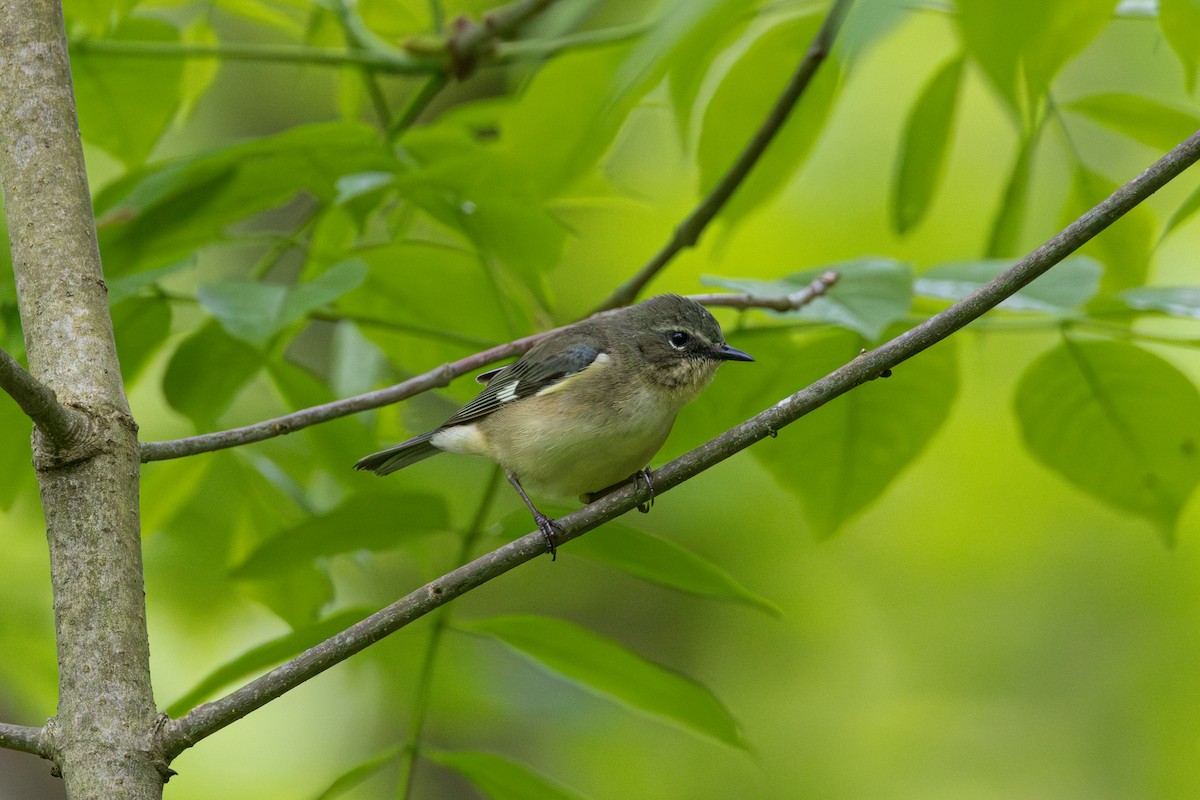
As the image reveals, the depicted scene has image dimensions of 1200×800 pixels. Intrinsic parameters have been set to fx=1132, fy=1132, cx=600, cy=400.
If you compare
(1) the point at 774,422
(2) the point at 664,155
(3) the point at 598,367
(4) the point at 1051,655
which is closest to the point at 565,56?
(3) the point at 598,367

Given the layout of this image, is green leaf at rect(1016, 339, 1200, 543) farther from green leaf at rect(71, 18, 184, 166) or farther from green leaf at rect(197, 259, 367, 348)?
green leaf at rect(71, 18, 184, 166)

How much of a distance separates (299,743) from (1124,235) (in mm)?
5012

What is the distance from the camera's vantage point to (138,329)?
3432mm

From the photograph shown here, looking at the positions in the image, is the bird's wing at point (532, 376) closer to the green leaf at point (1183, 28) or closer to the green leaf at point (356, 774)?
the green leaf at point (356, 774)

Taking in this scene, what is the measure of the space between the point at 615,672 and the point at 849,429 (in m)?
1.04

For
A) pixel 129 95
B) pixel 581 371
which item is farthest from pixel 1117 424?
pixel 129 95

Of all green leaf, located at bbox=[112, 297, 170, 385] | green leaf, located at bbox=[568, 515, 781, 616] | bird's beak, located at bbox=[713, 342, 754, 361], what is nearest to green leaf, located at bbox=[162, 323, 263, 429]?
green leaf, located at bbox=[112, 297, 170, 385]

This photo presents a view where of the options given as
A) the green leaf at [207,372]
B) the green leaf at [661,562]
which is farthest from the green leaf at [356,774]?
the green leaf at [207,372]

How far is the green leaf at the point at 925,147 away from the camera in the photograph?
12.5 feet

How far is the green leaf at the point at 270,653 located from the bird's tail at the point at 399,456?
0.75m

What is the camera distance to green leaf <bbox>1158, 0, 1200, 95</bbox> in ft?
9.49

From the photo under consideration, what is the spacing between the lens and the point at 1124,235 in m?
3.89

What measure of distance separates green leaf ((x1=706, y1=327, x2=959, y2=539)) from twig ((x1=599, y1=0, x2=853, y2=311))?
49cm

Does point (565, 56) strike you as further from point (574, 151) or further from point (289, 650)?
point (289, 650)
